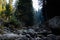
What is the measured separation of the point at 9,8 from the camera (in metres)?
16.1

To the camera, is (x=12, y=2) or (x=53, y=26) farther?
(x=12, y=2)

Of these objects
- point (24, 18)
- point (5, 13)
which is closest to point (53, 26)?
point (5, 13)

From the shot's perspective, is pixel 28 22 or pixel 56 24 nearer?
pixel 56 24

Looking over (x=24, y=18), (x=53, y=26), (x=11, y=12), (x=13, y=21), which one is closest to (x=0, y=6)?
(x=11, y=12)

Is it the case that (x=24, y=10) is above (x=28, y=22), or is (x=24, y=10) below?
above

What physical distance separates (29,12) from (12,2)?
2.66m

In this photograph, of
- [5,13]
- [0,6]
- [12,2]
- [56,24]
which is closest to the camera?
[56,24]

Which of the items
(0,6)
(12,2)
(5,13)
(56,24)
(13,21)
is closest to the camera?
(56,24)

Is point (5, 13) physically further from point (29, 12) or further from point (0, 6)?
point (29, 12)

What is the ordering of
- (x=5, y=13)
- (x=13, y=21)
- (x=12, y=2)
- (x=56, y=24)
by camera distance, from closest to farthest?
(x=56, y=24)
(x=13, y=21)
(x=5, y=13)
(x=12, y=2)

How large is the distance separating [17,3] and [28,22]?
2.51 meters

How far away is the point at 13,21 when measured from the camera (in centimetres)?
1298

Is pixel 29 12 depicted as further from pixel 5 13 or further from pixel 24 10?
pixel 5 13

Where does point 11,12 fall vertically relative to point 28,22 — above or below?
above
